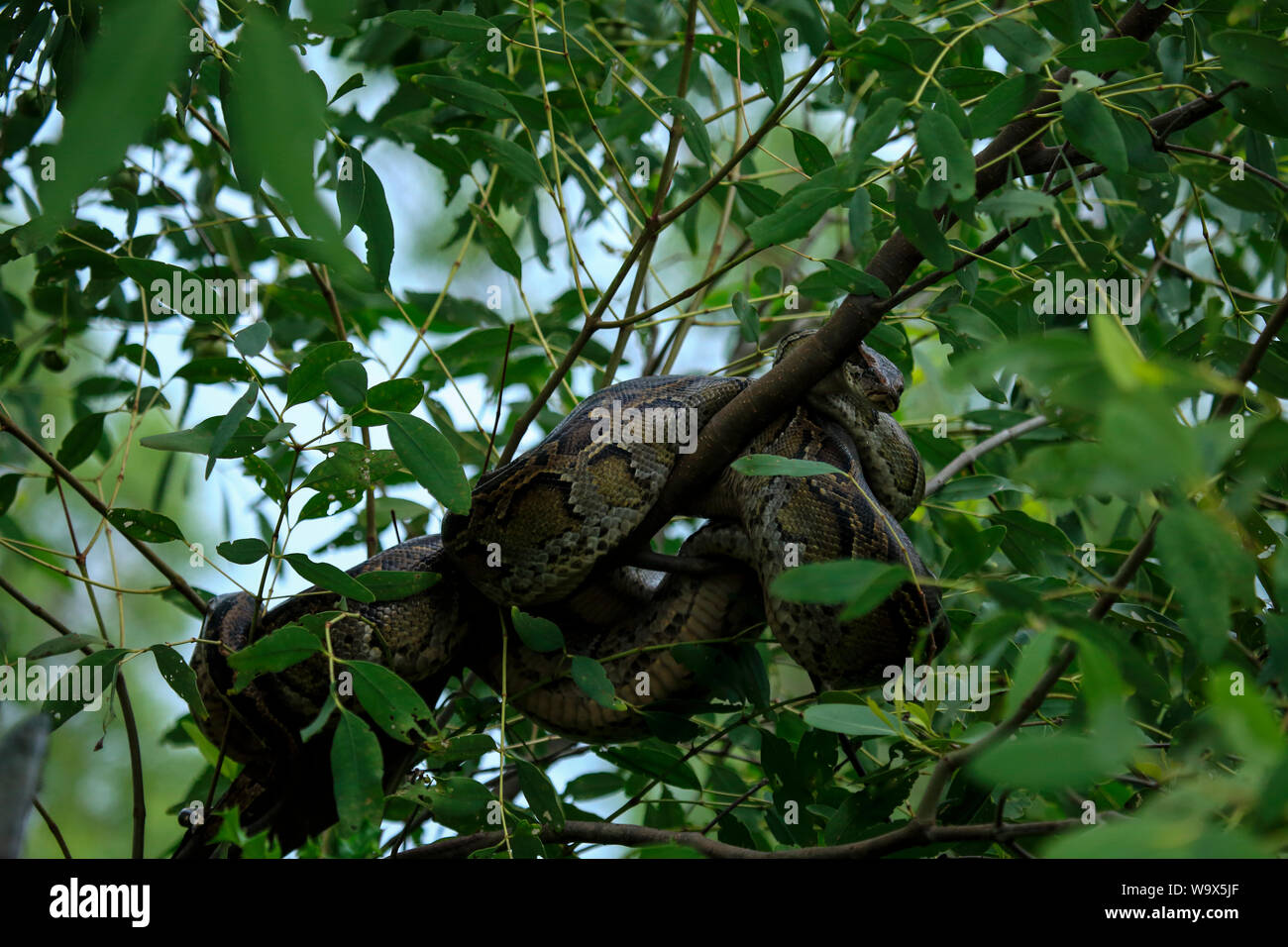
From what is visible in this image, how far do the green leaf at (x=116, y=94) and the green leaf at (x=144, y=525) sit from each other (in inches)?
70.0

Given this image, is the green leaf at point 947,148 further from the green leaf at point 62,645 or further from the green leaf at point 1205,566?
the green leaf at point 62,645

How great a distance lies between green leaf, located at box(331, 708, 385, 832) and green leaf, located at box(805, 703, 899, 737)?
816mm

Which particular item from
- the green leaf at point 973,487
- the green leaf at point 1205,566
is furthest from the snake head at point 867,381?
the green leaf at point 1205,566

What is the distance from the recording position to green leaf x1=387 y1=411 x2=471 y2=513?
6.69 ft

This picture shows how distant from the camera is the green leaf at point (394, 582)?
7.82ft

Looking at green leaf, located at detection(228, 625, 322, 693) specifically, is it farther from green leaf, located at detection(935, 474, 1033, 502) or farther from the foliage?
green leaf, located at detection(935, 474, 1033, 502)

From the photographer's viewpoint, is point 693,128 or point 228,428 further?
point 693,128

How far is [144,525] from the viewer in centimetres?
259

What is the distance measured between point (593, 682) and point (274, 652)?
751 mm

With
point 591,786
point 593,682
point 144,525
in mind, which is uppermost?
point 144,525

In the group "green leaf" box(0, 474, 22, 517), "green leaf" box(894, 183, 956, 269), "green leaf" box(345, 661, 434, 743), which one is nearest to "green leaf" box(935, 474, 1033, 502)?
"green leaf" box(894, 183, 956, 269)

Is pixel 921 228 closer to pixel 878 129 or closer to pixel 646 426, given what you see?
pixel 878 129

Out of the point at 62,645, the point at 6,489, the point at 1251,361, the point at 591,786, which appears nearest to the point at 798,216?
the point at 1251,361
